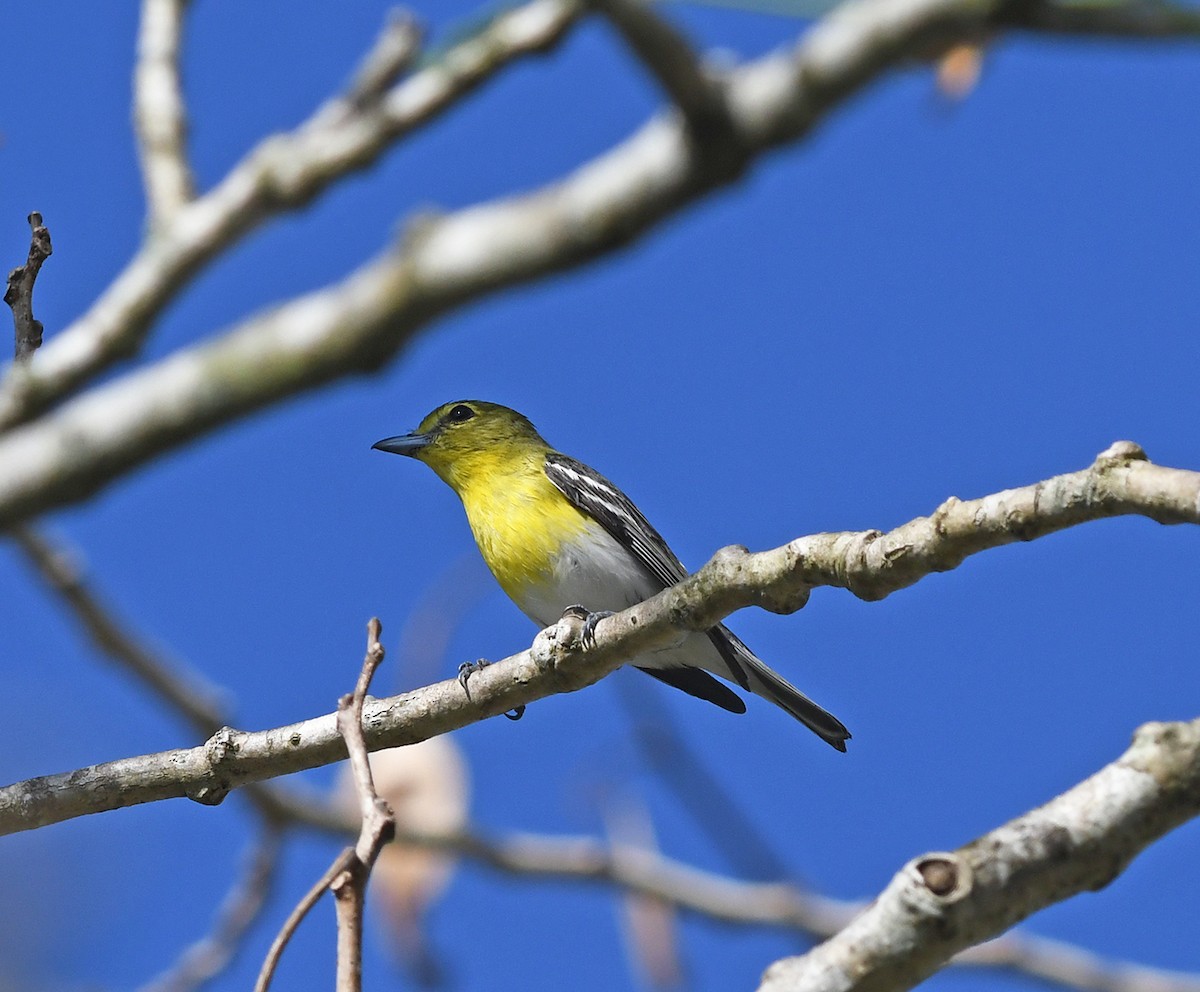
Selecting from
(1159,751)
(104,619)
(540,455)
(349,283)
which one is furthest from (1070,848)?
(104,619)

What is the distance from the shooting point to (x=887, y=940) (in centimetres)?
270

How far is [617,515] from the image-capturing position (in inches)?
307

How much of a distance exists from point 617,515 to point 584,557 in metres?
0.43

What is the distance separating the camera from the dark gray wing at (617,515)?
7.69 metres

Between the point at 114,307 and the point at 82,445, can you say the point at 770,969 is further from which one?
the point at 114,307

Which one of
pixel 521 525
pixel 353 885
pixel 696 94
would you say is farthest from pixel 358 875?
pixel 521 525

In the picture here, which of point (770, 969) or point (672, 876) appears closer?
point (770, 969)

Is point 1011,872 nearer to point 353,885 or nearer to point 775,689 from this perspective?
point 353,885

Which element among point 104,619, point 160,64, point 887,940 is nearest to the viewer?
point 887,940

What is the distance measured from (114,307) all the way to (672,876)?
5892mm

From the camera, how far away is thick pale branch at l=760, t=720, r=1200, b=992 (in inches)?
106

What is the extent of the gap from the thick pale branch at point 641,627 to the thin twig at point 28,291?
1475mm

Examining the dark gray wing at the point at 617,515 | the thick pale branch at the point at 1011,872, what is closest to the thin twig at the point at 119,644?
the dark gray wing at the point at 617,515

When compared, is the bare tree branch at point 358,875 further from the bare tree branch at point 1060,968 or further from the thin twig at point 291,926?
the bare tree branch at point 1060,968
